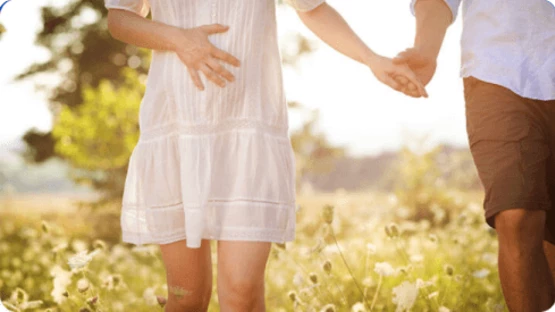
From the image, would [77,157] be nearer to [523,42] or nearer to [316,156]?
[316,156]

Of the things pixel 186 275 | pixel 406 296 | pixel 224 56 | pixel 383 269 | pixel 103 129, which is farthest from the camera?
pixel 103 129

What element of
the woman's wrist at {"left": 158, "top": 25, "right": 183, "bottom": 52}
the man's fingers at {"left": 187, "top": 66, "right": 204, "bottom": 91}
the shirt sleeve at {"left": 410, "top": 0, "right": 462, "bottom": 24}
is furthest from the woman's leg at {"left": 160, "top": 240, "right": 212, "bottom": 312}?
the shirt sleeve at {"left": 410, "top": 0, "right": 462, "bottom": 24}

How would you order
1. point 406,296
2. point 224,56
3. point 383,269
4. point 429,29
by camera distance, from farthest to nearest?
point 383,269
point 406,296
point 429,29
point 224,56

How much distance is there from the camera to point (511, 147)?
6.68 ft

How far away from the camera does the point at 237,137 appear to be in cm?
181

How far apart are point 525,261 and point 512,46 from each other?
71 centimetres

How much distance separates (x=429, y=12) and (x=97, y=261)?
371 cm

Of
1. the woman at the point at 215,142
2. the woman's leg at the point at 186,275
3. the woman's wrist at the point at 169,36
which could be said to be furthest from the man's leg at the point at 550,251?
the woman's wrist at the point at 169,36

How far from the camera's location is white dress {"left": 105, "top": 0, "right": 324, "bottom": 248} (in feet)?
5.82

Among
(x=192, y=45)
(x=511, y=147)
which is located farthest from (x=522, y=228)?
(x=192, y=45)

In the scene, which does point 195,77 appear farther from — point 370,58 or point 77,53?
point 77,53

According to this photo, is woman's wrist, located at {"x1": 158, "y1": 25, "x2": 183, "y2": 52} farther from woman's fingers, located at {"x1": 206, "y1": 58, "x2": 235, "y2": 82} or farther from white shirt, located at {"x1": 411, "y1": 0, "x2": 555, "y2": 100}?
white shirt, located at {"x1": 411, "y1": 0, "x2": 555, "y2": 100}

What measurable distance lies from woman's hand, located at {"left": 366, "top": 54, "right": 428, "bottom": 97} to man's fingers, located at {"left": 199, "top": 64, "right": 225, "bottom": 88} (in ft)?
1.59

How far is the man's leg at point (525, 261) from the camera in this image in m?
1.96
